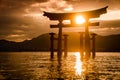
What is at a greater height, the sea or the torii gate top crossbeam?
the torii gate top crossbeam

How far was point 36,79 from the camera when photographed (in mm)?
17703

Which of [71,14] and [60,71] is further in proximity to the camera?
[71,14]

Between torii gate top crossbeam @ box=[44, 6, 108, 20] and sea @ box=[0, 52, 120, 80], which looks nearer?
sea @ box=[0, 52, 120, 80]

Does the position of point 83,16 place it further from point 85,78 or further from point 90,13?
point 85,78

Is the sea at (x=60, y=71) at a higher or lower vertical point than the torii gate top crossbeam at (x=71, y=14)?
lower

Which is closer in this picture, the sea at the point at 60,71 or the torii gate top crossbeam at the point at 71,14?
the sea at the point at 60,71

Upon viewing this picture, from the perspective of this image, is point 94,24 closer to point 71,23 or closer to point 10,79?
point 71,23

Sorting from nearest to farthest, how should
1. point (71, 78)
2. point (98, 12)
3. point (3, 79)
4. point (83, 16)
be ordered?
point (3, 79) → point (71, 78) → point (98, 12) → point (83, 16)

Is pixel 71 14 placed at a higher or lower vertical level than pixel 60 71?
higher

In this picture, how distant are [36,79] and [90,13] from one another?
16408mm

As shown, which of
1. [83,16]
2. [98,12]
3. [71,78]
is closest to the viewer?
[71,78]

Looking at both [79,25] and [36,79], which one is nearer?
[36,79]

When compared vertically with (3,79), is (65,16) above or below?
above

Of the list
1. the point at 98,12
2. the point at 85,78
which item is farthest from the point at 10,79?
the point at 98,12
